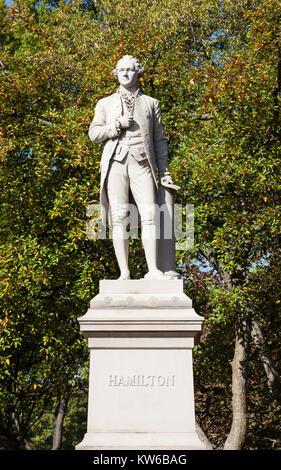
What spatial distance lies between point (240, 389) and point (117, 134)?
7.95 metres

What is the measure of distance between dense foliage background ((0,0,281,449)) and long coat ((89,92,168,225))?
14.9ft

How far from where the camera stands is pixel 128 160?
6762mm

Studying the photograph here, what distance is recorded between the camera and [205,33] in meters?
15.9

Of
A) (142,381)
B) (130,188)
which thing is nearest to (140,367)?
(142,381)

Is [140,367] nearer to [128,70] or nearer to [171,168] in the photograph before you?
[128,70]

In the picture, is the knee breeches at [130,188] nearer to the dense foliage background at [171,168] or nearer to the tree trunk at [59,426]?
the dense foliage background at [171,168]

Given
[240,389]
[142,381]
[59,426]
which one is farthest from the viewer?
[59,426]

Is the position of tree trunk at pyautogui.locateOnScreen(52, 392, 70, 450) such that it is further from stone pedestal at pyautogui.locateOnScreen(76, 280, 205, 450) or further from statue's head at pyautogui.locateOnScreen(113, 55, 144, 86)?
statue's head at pyautogui.locateOnScreen(113, 55, 144, 86)

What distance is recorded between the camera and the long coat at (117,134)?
6777 millimetres

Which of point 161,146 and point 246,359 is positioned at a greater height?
point 161,146

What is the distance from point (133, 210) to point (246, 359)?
7.15m
